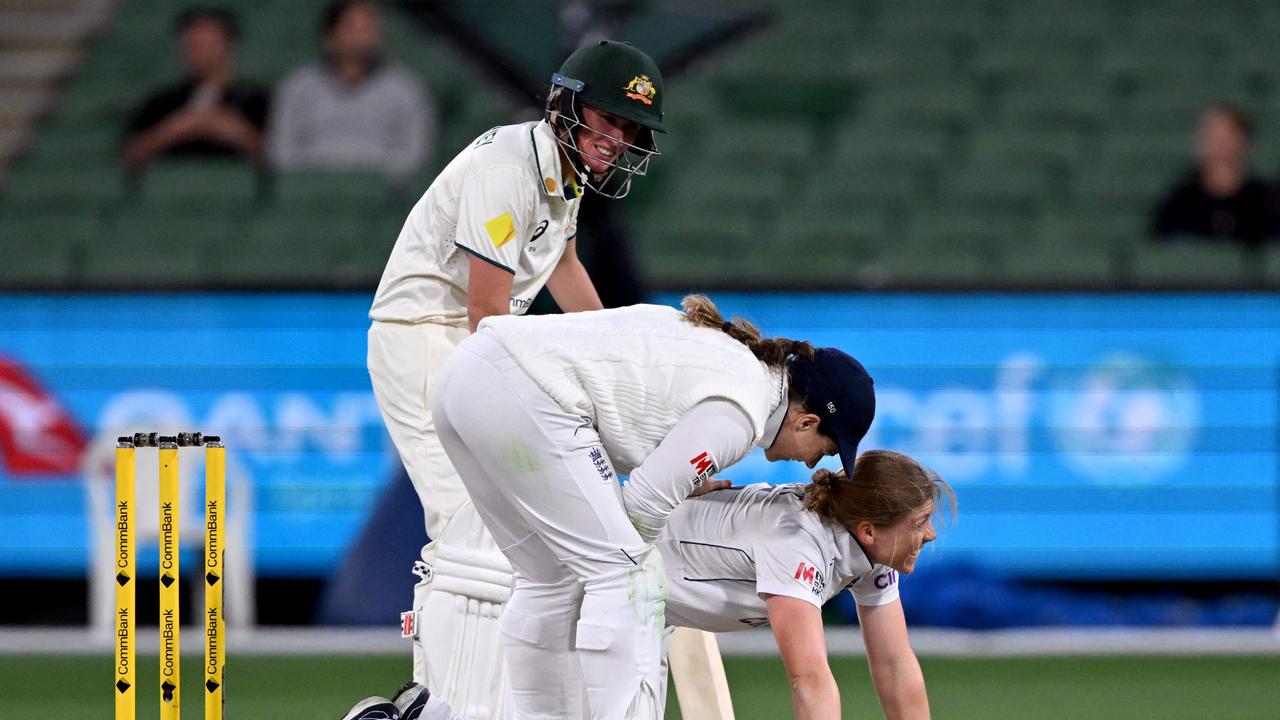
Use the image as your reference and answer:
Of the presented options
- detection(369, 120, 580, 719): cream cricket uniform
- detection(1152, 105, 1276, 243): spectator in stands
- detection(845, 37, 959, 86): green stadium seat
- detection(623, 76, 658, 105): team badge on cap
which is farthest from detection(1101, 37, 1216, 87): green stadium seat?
detection(623, 76, 658, 105): team badge on cap

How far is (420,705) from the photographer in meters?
3.70

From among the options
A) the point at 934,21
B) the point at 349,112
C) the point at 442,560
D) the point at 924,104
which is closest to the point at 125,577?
the point at 442,560

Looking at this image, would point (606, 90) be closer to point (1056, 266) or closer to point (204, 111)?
point (1056, 266)

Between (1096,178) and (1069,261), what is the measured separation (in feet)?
2.75

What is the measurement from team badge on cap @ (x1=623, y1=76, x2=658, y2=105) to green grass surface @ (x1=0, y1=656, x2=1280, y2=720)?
208cm

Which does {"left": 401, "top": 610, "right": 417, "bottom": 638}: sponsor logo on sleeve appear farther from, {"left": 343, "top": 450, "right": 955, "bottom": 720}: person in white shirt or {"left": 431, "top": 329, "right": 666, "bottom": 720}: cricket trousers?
{"left": 431, "top": 329, "right": 666, "bottom": 720}: cricket trousers

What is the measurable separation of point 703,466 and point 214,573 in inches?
40.7

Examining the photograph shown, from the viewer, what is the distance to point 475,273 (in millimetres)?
3865

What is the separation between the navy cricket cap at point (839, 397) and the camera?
338 cm

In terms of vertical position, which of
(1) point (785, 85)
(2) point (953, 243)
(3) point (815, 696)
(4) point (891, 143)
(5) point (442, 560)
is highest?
(1) point (785, 85)

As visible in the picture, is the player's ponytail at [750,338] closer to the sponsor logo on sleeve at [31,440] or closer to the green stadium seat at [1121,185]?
the sponsor logo on sleeve at [31,440]

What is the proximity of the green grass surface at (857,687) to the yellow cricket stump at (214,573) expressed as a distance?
5.04ft

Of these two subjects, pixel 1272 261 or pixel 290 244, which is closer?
pixel 1272 261

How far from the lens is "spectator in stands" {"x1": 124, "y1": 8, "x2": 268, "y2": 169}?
27.9 ft
